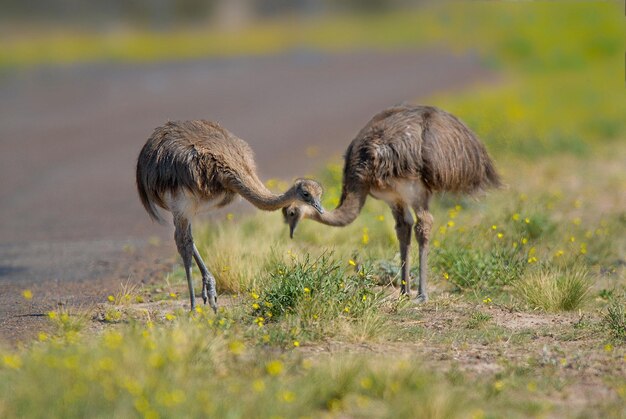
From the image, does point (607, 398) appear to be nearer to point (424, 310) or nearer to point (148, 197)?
point (424, 310)

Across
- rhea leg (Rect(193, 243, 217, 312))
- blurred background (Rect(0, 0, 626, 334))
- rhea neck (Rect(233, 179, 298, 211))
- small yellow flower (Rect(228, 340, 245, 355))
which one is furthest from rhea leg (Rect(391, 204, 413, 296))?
small yellow flower (Rect(228, 340, 245, 355))

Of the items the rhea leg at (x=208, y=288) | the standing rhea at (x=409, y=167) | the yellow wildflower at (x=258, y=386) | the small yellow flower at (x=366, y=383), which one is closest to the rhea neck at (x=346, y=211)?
the standing rhea at (x=409, y=167)

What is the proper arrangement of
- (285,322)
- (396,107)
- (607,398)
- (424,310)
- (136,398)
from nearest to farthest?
(136,398), (607,398), (285,322), (424,310), (396,107)

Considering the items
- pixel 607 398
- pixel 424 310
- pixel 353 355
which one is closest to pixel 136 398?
pixel 353 355

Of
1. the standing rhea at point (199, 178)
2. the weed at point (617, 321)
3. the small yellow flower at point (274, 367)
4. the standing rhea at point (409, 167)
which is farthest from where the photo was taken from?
the standing rhea at point (409, 167)

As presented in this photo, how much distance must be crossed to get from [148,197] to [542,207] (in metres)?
4.69

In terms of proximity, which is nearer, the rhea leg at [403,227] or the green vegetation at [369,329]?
the green vegetation at [369,329]

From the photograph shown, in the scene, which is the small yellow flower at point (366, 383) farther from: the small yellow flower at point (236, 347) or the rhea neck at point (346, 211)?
the rhea neck at point (346, 211)

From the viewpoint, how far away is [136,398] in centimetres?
579

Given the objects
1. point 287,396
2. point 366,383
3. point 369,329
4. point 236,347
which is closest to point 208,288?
point 369,329

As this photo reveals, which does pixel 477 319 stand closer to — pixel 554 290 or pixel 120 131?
pixel 554 290

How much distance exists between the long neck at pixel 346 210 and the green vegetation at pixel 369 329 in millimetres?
433

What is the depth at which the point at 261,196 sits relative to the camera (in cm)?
833

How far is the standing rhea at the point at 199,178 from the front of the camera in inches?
328
